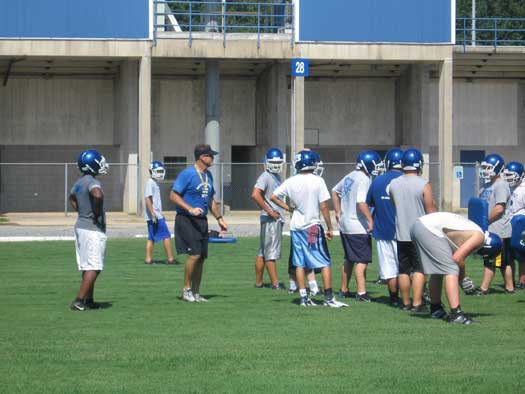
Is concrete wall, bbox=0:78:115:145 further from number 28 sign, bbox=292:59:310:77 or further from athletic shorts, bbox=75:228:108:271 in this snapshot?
athletic shorts, bbox=75:228:108:271

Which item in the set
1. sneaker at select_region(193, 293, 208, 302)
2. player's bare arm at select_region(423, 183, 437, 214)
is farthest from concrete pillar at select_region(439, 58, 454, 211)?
player's bare arm at select_region(423, 183, 437, 214)

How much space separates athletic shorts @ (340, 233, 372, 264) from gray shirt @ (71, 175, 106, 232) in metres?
3.26

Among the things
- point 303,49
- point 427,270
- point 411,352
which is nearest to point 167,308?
point 427,270

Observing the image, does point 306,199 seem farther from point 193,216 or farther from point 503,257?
point 503,257

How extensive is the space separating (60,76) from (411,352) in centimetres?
3385

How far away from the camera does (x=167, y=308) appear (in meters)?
13.3

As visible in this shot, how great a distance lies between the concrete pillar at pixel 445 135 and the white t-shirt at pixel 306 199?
26.5 m

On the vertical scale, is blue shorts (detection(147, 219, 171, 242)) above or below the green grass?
above

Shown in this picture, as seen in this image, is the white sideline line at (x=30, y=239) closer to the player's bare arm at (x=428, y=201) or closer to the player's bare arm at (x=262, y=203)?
the player's bare arm at (x=262, y=203)

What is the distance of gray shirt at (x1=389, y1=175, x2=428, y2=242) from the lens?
1285 centimetres

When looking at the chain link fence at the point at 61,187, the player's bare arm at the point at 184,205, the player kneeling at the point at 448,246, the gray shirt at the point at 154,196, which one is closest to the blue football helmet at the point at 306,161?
the player's bare arm at the point at 184,205

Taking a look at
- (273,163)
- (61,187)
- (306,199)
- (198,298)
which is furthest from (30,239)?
(61,187)

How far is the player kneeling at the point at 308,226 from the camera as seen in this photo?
1336 cm

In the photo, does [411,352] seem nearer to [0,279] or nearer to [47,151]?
[0,279]
